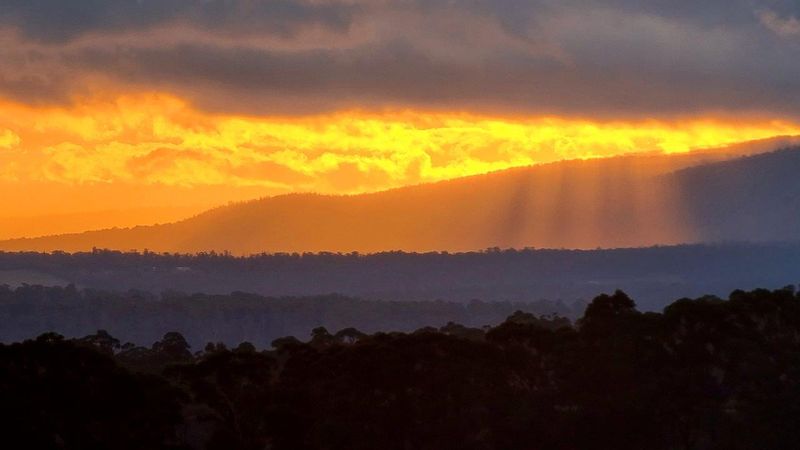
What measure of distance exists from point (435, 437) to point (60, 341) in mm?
16321

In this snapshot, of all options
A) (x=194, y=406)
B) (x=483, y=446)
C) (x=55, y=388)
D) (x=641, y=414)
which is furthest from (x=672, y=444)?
(x=55, y=388)

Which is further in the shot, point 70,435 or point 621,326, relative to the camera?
point 621,326

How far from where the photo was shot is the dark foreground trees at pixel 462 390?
A: 9100 cm

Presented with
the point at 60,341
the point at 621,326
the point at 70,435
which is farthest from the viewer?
the point at 621,326

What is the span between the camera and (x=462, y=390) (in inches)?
3979

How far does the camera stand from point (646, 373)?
104 metres

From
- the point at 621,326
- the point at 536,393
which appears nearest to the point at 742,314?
the point at 621,326

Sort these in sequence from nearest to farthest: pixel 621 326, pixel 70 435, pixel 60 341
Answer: pixel 70 435 → pixel 60 341 → pixel 621 326

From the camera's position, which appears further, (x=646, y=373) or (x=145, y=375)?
(x=646, y=373)

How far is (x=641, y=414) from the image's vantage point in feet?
331

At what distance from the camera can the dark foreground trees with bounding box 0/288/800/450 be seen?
9100 cm

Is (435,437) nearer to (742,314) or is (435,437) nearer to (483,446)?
(483,446)

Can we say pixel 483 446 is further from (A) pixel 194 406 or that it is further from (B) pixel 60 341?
(B) pixel 60 341

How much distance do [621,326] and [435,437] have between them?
47.4 feet
